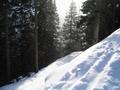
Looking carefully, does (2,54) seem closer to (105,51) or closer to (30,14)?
(30,14)

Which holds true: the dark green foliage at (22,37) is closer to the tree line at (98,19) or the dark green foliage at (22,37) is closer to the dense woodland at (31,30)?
the dense woodland at (31,30)

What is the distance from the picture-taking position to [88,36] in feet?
85.4

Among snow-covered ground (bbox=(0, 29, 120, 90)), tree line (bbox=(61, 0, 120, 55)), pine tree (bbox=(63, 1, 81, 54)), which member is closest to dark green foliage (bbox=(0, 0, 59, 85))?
tree line (bbox=(61, 0, 120, 55))

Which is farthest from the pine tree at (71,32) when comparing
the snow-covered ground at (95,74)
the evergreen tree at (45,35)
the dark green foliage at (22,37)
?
the snow-covered ground at (95,74)

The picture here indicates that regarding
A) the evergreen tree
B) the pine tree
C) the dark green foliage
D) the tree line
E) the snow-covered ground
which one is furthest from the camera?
the pine tree

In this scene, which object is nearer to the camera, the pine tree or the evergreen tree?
the evergreen tree

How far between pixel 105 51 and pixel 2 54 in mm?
18513

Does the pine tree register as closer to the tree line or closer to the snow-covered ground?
the tree line

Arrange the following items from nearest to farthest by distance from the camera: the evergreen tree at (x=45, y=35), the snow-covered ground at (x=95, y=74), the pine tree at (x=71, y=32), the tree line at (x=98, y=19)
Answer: the snow-covered ground at (x=95, y=74) → the tree line at (x=98, y=19) → the evergreen tree at (x=45, y=35) → the pine tree at (x=71, y=32)

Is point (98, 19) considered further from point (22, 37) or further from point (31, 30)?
point (22, 37)

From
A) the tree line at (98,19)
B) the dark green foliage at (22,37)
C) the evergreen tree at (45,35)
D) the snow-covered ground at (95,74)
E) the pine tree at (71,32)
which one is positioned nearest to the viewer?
the snow-covered ground at (95,74)

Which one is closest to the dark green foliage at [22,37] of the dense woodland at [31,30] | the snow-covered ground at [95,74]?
the dense woodland at [31,30]

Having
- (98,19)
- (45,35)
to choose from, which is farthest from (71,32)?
(98,19)

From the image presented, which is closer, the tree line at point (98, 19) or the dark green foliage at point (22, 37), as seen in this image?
the tree line at point (98, 19)
